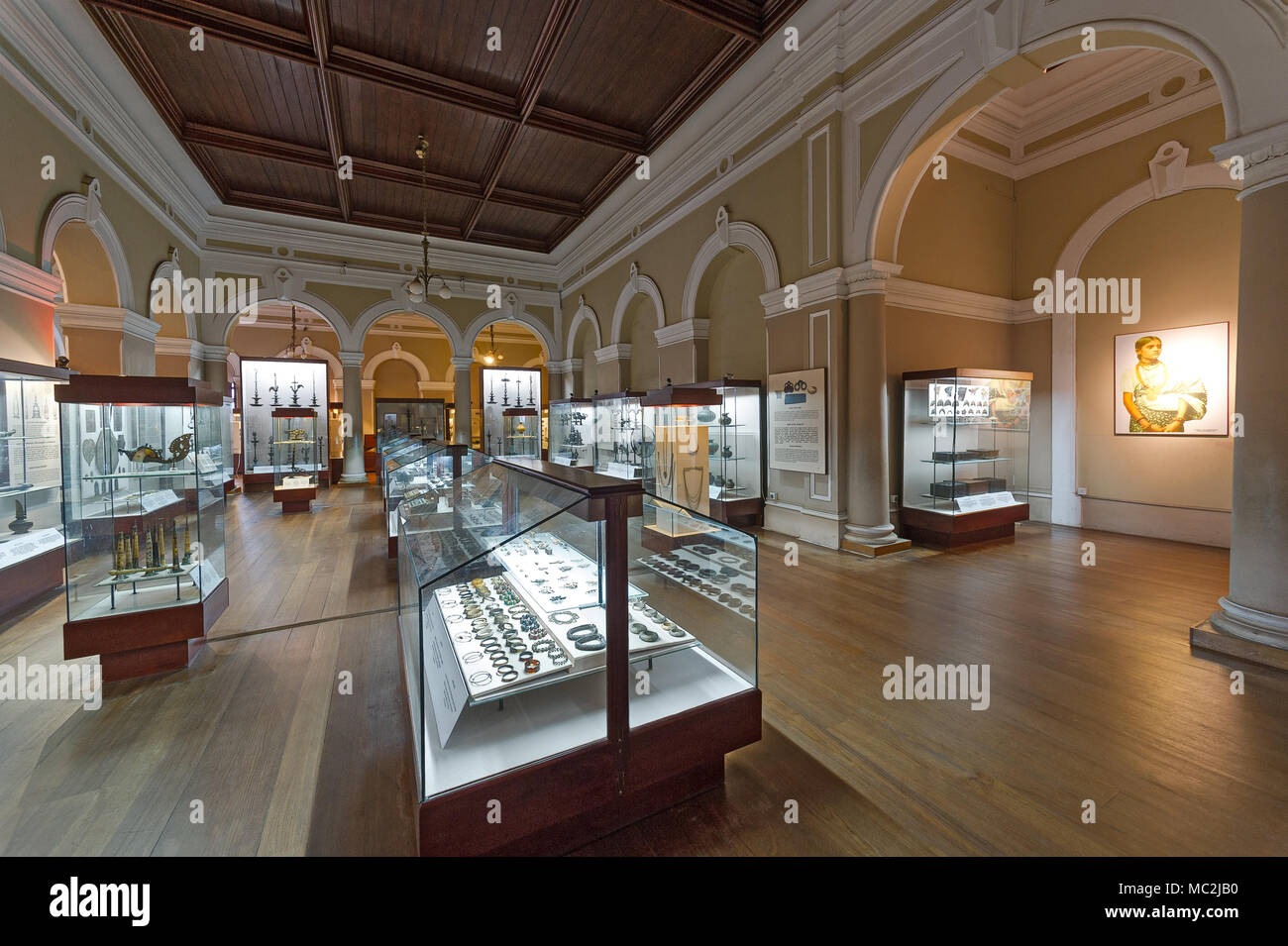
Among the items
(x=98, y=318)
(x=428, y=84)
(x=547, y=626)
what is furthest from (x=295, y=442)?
(x=547, y=626)

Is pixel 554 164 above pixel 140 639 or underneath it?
above

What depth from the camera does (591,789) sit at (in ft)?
5.51

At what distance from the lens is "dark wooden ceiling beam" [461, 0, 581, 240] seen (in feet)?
17.5

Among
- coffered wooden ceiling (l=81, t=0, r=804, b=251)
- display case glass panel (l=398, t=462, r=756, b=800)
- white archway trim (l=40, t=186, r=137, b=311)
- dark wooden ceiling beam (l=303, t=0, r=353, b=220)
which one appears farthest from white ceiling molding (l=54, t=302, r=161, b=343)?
display case glass panel (l=398, t=462, r=756, b=800)

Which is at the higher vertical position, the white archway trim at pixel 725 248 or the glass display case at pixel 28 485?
the white archway trim at pixel 725 248

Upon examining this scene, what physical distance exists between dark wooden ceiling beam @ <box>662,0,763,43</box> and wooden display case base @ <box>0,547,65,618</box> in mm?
7114

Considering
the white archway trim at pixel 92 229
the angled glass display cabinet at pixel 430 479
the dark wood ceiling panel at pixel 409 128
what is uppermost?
the dark wood ceiling panel at pixel 409 128

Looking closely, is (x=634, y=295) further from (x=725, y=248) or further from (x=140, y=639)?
(x=140, y=639)

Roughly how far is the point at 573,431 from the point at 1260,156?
959cm

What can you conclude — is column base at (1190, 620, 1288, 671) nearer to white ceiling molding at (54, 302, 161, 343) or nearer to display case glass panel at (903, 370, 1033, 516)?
display case glass panel at (903, 370, 1033, 516)

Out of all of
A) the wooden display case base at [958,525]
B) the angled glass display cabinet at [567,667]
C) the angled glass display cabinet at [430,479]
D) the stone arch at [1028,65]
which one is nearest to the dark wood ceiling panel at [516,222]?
the angled glass display cabinet at [430,479]

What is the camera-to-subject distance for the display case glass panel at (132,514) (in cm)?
293

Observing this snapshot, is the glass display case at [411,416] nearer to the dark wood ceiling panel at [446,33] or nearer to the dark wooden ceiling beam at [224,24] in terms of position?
the dark wooden ceiling beam at [224,24]

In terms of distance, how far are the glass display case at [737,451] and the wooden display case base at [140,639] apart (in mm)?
5286
